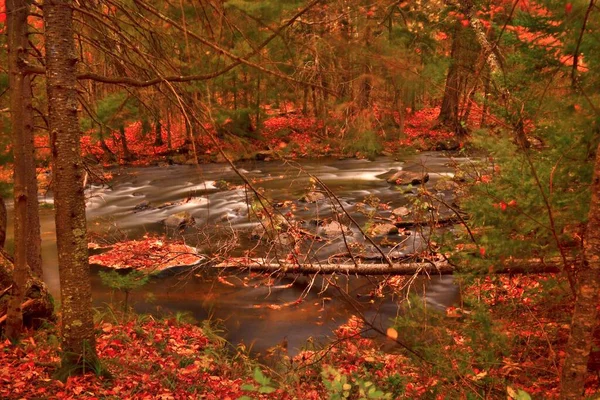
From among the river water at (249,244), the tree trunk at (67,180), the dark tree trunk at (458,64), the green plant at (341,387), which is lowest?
the river water at (249,244)

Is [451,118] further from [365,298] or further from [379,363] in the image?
[379,363]

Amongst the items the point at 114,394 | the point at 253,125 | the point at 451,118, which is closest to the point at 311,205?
the point at 114,394

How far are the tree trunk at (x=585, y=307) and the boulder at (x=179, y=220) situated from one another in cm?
1147

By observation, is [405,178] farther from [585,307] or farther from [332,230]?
[585,307]

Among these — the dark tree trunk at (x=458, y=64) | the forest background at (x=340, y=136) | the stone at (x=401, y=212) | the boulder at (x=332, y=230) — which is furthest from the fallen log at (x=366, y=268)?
the stone at (x=401, y=212)

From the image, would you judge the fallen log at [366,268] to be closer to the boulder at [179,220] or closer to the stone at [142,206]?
the boulder at [179,220]

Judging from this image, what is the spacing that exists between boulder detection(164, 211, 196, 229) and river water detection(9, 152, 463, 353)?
0.25m

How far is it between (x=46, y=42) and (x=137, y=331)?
4.41m

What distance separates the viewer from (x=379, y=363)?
6105 mm

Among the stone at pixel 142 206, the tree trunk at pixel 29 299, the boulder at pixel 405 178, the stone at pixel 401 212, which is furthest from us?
the boulder at pixel 405 178

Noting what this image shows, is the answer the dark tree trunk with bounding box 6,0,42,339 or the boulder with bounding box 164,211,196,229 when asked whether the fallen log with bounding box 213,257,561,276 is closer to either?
the dark tree trunk with bounding box 6,0,42,339

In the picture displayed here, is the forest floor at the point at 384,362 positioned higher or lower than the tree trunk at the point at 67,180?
lower

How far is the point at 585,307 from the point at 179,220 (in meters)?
11.8

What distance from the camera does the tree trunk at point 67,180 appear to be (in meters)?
3.63
